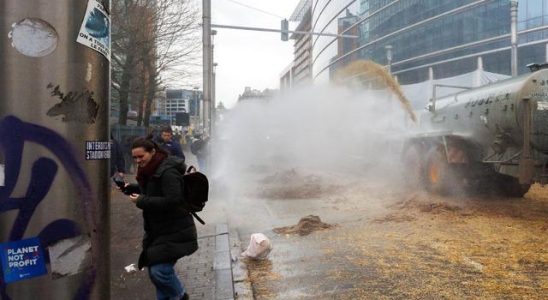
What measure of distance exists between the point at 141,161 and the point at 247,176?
14285 mm

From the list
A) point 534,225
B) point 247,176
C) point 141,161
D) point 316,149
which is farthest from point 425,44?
point 141,161

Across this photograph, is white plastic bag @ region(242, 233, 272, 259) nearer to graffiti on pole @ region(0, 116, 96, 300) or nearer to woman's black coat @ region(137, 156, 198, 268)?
woman's black coat @ region(137, 156, 198, 268)

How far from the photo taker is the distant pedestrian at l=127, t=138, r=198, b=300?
12.0 ft

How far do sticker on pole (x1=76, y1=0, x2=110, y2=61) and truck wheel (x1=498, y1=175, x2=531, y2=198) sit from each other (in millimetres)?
9831

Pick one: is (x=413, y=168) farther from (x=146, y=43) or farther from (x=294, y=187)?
(x=146, y=43)

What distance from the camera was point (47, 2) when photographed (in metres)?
1.97

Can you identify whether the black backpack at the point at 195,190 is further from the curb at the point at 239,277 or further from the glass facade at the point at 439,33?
the glass facade at the point at 439,33

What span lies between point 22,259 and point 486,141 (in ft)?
29.3

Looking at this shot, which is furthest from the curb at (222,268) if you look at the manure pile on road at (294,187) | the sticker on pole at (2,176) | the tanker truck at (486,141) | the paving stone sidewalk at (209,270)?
the tanker truck at (486,141)

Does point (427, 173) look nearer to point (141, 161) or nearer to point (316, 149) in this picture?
point (141, 161)

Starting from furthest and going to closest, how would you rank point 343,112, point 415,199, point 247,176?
1. point 343,112
2. point 247,176
3. point 415,199

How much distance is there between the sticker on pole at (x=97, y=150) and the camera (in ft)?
7.00

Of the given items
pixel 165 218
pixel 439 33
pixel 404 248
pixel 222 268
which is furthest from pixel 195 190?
A: pixel 439 33

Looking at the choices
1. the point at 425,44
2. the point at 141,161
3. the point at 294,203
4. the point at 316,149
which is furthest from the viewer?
the point at 425,44
